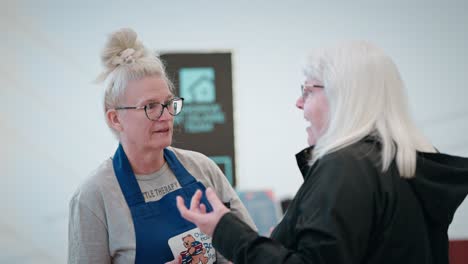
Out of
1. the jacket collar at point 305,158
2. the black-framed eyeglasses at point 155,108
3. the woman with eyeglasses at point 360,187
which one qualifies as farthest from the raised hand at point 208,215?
the black-framed eyeglasses at point 155,108

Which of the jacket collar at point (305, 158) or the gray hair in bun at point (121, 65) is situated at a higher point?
the gray hair in bun at point (121, 65)

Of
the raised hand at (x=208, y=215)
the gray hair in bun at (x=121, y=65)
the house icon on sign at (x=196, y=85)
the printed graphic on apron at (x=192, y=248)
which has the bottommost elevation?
the printed graphic on apron at (x=192, y=248)

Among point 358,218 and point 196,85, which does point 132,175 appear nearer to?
point 358,218

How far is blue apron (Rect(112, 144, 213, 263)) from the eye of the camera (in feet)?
5.35

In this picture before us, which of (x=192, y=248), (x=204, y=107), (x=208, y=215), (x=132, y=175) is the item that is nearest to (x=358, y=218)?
(x=208, y=215)

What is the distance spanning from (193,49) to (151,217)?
230 centimetres

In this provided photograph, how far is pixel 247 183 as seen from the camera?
3865mm

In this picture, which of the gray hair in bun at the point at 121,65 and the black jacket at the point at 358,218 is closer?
the black jacket at the point at 358,218

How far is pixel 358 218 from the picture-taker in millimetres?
1136

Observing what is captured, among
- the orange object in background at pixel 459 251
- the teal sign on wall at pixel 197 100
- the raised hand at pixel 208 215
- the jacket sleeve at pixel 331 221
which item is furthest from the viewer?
the teal sign on wall at pixel 197 100

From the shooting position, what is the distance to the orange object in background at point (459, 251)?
353cm

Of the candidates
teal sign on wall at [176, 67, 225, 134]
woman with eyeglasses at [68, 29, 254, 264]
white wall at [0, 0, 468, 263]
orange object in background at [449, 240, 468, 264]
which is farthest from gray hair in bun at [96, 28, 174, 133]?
orange object in background at [449, 240, 468, 264]

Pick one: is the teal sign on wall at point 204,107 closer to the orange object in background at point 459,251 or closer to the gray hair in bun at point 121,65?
the orange object in background at point 459,251

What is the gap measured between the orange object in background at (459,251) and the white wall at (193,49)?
48 cm
